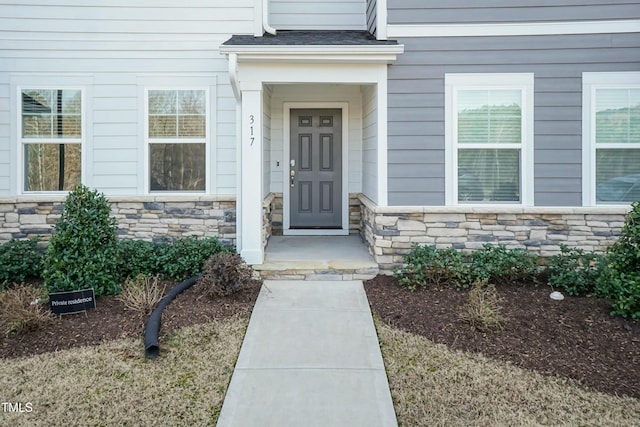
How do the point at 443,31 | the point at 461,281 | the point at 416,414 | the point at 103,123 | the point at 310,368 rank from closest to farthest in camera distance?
the point at 416,414 → the point at 310,368 → the point at 461,281 → the point at 443,31 → the point at 103,123

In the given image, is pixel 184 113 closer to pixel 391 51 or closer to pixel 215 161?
pixel 215 161

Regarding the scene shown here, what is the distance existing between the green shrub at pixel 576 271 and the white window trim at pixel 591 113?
75 cm

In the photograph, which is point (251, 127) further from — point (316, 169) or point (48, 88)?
point (48, 88)

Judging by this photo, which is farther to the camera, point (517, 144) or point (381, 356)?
point (517, 144)

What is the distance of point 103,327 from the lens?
15.6ft

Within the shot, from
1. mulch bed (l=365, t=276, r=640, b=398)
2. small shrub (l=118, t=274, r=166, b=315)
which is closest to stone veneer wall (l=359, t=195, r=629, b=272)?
mulch bed (l=365, t=276, r=640, b=398)

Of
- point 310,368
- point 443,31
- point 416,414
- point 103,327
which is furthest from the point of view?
point 443,31

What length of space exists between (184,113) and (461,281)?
422 cm

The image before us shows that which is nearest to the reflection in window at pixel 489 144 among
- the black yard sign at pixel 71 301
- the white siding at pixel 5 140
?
the black yard sign at pixel 71 301

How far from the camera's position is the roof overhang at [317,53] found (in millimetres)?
5980

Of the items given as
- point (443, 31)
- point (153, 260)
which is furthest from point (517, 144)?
point (153, 260)

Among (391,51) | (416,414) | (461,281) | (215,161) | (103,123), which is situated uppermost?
(391,51)

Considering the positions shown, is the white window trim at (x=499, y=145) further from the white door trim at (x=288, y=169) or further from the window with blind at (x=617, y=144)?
the white door trim at (x=288, y=169)

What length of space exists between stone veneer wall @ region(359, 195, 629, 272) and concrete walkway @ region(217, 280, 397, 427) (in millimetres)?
1044
